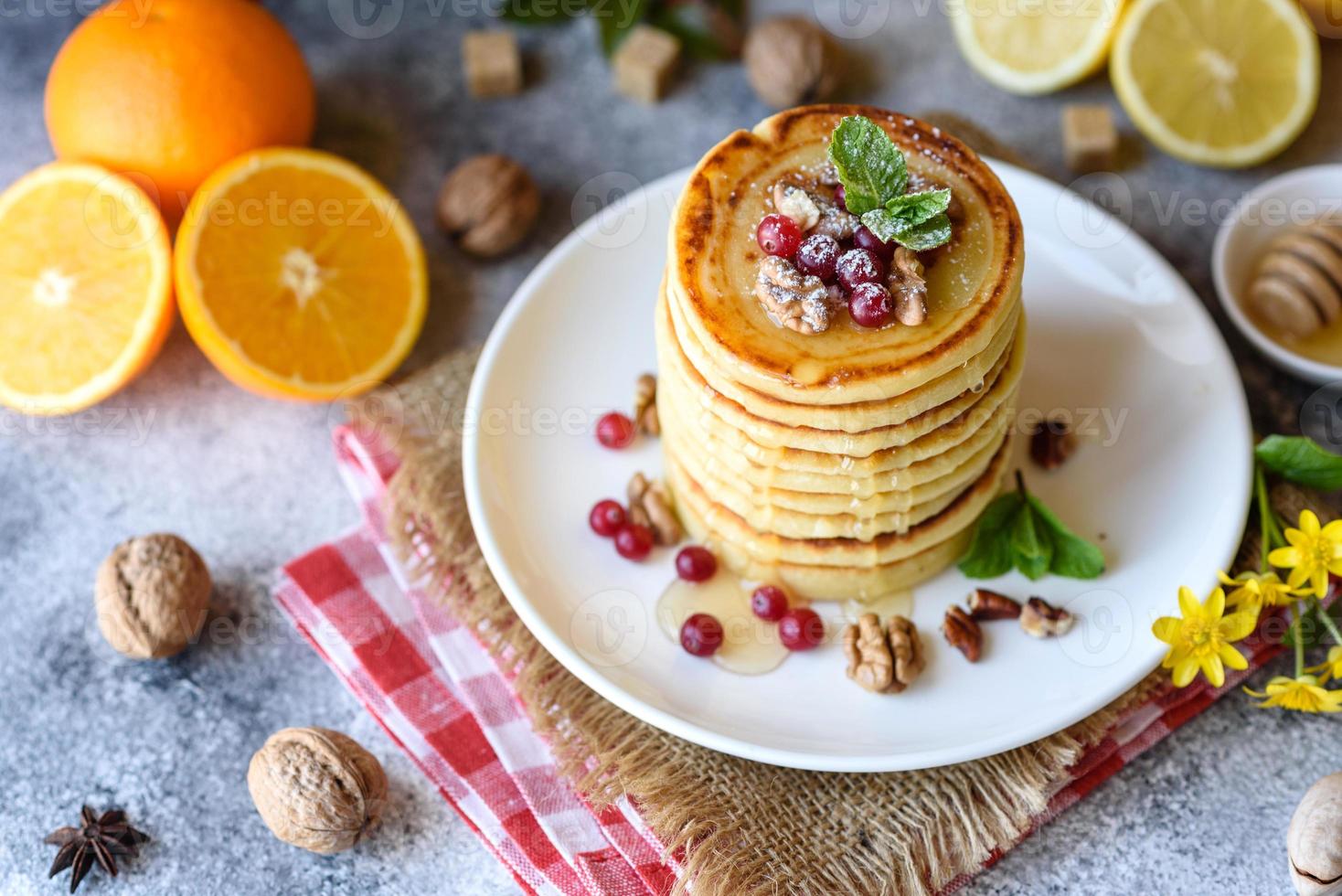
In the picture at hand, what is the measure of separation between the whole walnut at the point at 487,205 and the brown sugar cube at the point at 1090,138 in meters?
1.85

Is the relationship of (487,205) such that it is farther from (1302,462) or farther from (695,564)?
(1302,462)

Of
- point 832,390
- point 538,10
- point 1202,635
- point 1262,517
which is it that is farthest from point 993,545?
point 538,10

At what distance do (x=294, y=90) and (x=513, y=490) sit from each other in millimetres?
1654

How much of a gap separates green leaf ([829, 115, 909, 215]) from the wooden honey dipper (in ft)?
5.44

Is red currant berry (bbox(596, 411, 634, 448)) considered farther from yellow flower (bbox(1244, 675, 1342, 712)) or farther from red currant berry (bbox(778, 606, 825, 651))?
yellow flower (bbox(1244, 675, 1342, 712))

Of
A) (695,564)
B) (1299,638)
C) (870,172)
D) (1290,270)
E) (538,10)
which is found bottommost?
(1299,638)

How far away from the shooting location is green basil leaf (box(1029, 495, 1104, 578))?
3.24 meters

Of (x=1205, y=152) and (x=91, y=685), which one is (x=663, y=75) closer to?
(x=1205, y=152)

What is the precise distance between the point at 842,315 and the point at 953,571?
891mm

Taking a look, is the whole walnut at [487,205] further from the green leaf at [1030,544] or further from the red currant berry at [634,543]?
the green leaf at [1030,544]

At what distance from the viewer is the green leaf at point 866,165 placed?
2900mm

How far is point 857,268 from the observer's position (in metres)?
2.84

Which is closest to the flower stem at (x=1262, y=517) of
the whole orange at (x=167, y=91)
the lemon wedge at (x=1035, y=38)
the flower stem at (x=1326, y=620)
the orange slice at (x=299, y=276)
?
the flower stem at (x=1326, y=620)

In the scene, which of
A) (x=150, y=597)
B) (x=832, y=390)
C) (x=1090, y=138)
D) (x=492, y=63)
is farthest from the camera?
(x=492, y=63)
